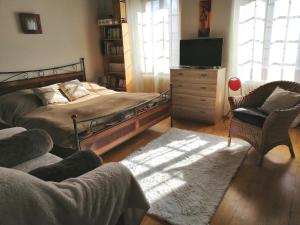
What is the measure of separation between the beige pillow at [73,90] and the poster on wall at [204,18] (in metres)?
2.30

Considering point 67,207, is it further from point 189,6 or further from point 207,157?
point 189,6

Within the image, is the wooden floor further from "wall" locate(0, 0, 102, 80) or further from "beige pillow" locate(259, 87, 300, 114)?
"wall" locate(0, 0, 102, 80)

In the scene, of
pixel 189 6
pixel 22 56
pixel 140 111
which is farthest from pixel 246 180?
pixel 22 56

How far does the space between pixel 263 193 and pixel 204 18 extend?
3.09 m

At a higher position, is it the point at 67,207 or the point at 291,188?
the point at 67,207

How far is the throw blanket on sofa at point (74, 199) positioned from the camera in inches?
34.9

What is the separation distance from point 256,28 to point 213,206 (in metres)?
3.00

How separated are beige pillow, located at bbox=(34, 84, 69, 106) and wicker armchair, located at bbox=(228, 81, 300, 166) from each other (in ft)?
8.26

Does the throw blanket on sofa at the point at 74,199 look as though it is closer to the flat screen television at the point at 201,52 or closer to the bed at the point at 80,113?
the bed at the point at 80,113

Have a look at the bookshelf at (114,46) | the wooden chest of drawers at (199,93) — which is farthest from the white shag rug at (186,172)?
the bookshelf at (114,46)

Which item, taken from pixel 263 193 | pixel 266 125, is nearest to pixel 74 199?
pixel 263 193

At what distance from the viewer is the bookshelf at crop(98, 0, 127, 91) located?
186 inches

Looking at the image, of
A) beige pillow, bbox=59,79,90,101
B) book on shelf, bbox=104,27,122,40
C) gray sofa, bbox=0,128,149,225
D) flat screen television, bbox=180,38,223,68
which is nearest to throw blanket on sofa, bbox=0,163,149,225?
gray sofa, bbox=0,128,149,225

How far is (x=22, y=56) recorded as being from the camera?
383cm
